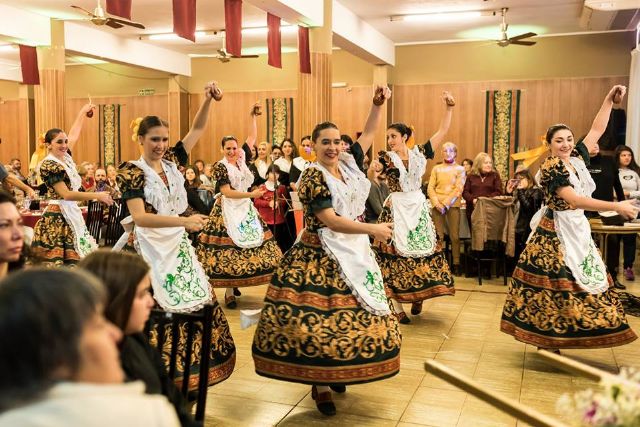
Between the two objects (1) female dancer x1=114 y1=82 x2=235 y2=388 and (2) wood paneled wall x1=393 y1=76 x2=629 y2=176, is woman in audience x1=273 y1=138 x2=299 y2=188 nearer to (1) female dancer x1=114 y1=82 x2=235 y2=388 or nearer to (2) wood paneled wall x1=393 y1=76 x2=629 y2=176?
(1) female dancer x1=114 y1=82 x2=235 y2=388

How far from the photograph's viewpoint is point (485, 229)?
670 centimetres

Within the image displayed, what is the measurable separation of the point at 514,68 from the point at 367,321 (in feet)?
31.8

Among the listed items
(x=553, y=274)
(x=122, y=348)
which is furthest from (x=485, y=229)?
(x=122, y=348)

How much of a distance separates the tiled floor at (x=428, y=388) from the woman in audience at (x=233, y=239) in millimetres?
623

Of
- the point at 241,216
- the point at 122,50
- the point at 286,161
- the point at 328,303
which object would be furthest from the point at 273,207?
the point at 122,50

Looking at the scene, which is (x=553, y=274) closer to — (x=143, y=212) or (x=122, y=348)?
(x=143, y=212)

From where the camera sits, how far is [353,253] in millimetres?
3213

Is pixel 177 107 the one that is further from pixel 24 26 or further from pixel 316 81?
pixel 316 81

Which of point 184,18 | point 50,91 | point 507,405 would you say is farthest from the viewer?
point 50,91

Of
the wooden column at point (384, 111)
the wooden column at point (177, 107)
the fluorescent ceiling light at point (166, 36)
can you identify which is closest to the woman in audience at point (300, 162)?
the fluorescent ceiling light at point (166, 36)

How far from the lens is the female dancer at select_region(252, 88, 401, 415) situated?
10.1 ft

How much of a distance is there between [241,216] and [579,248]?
2.87 metres

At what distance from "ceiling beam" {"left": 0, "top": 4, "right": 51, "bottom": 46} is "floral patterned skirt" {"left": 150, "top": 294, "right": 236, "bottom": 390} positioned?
7.20 metres

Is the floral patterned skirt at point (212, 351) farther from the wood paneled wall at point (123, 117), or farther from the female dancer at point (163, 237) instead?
the wood paneled wall at point (123, 117)
